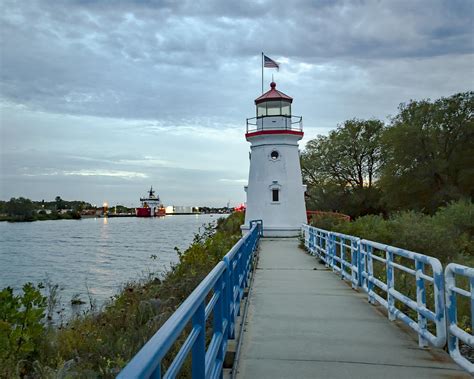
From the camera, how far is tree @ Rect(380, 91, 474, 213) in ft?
109

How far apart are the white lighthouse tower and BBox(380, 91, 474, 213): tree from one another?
46.8ft

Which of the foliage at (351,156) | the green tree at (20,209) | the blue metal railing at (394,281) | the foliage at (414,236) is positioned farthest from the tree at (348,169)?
the green tree at (20,209)

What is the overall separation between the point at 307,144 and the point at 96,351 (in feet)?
143

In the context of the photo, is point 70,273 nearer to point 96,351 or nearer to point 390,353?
point 96,351

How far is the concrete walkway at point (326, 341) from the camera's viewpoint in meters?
4.64

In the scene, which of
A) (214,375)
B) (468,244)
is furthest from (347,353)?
(468,244)

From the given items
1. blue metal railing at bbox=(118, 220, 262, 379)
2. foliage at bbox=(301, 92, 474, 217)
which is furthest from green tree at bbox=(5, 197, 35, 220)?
blue metal railing at bbox=(118, 220, 262, 379)

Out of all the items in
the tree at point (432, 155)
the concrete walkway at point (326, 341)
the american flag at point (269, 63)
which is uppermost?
the american flag at point (269, 63)

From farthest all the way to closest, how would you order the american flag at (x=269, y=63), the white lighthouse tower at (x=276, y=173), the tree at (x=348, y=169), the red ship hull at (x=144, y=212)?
the red ship hull at (x=144, y=212)
the tree at (x=348, y=169)
the american flag at (x=269, y=63)
the white lighthouse tower at (x=276, y=173)

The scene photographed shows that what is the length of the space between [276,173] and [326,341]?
60.4ft

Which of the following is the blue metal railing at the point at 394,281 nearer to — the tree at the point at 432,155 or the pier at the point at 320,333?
the pier at the point at 320,333

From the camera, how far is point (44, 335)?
7.71 metres

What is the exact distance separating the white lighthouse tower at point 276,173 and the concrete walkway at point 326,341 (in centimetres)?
1411

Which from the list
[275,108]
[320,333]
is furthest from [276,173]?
[320,333]
